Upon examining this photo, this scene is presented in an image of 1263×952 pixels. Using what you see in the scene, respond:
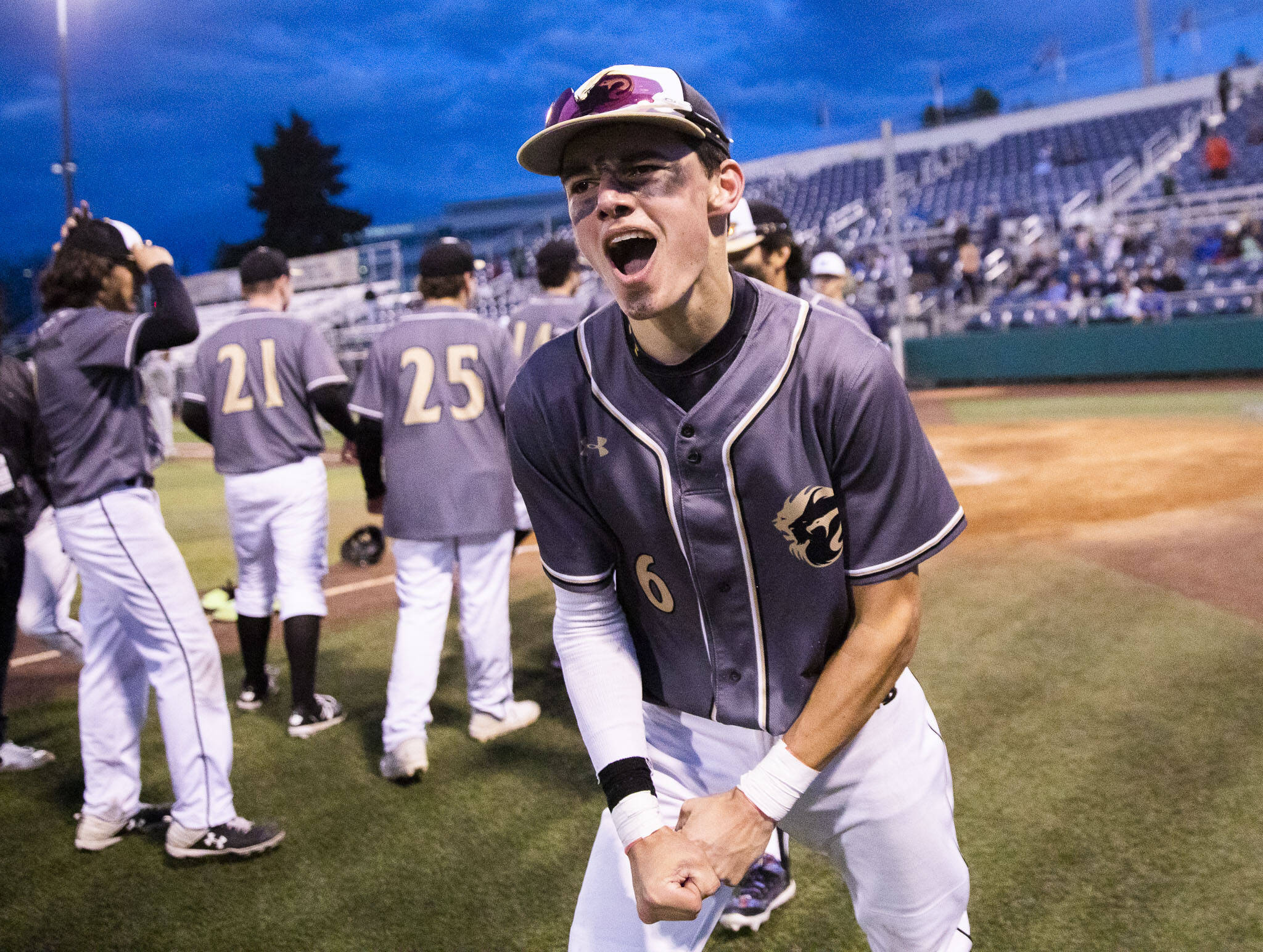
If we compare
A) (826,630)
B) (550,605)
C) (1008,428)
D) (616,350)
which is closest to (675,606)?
(826,630)

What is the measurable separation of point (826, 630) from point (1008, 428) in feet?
41.0

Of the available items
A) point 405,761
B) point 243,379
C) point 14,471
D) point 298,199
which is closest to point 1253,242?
point 243,379

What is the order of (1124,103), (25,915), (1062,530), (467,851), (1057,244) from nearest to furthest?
1. (25,915)
2. (467,851)
3. (1062,530)
4. (1057,244)
5. (1124,103)

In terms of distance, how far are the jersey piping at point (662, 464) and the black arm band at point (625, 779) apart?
241mm

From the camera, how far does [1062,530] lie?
783 centimetres

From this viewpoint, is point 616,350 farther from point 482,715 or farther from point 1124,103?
point 1124,103

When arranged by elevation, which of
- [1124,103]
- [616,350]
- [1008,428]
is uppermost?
[1124,103]

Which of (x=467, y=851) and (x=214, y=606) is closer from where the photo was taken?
(x=467, y=851)

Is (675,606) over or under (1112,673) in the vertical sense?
over

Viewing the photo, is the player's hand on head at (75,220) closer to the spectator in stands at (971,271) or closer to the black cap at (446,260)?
the black cap at (446,260)

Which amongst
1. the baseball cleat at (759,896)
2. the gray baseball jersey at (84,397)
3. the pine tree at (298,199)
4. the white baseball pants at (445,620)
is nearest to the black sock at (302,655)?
the white baseball pants at (445,620)

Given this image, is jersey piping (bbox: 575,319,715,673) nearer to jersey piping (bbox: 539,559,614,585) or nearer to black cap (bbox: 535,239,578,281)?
jersey piping (bbox: 539,559,614,585)

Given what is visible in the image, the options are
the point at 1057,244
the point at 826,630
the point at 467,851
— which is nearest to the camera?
the point at 826,630

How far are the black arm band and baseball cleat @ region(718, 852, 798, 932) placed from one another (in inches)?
55.8
